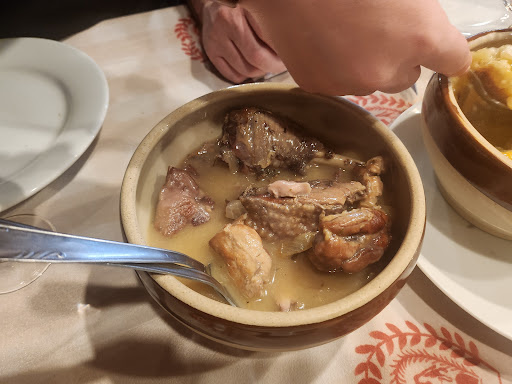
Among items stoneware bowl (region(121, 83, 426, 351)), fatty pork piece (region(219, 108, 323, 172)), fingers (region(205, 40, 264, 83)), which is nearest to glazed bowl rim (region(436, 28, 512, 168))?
stoneware bowl (region(121, 83, 426, 351))

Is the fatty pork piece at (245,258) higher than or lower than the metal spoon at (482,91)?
lower

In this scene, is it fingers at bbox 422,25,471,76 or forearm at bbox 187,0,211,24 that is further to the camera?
forearm at bbox 187,0,211,24

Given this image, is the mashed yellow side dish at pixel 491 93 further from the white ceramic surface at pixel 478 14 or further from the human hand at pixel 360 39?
the white ceramic surface at pixel 478 14

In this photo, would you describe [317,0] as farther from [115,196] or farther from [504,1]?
[504,1]

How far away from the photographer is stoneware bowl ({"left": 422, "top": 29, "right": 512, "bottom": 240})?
64cm

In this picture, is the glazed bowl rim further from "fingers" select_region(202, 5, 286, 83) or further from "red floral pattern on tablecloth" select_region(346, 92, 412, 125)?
"fingers" select_region(202, 5, 286, 83)

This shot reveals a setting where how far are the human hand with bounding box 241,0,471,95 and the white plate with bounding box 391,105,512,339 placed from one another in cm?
Result: 30

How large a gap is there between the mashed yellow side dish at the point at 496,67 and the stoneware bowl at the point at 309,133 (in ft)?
0.77

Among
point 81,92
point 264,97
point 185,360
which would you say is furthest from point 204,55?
point 185,360

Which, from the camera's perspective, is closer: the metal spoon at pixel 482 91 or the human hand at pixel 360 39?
the human hand at pixel 360 39

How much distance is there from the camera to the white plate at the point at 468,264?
657 millimetres

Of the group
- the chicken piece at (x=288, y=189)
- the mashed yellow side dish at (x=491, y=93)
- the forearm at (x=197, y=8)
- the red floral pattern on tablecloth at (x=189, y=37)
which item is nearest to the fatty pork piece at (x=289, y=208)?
the chicken piece at (x=288, y=189)

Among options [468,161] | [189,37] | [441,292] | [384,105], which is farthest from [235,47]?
[441,292]

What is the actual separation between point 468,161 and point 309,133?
0.28 metres
